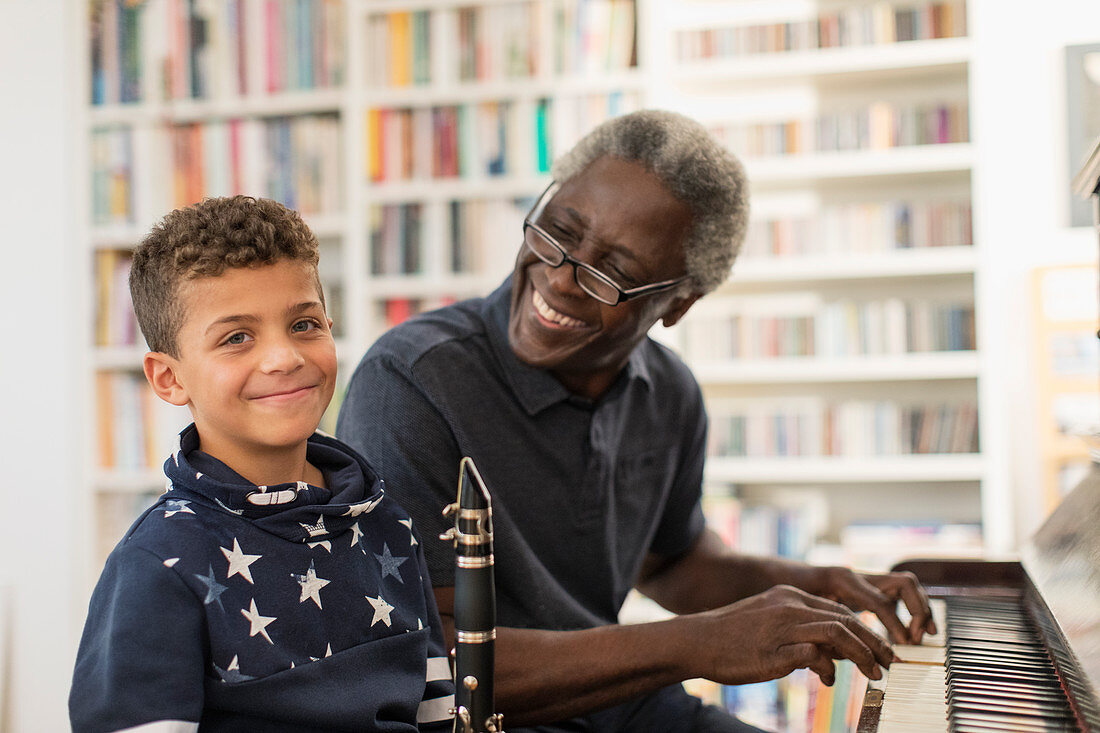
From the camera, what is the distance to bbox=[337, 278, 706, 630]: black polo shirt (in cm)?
128

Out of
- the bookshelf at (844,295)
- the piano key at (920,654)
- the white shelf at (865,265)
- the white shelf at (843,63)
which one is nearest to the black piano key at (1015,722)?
the piano key at (920,654)

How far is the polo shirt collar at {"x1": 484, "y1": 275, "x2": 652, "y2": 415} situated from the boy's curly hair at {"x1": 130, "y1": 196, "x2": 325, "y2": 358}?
0.42 meters

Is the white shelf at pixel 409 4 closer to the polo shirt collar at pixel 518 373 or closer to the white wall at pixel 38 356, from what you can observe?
the white wall at pixel 38 356

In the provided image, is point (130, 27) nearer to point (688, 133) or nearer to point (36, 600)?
point (36, 600)

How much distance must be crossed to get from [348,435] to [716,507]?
6.26ft

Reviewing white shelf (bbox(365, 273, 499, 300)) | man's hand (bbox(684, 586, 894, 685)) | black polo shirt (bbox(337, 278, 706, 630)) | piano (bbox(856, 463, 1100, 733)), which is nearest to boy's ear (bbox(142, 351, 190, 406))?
black polo shirt (bbox(337, 278, 706, 630))

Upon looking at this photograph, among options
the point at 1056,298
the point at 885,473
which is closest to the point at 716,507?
the point at 885,473

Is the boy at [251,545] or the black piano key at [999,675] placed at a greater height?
the boy at [251,545]

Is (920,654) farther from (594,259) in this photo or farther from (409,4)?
(409,4)

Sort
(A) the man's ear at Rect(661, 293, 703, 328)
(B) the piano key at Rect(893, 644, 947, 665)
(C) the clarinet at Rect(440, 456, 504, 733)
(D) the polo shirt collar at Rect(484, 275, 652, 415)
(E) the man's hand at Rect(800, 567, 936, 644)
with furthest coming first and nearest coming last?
(A) the man's ear at Rect(661, 293, 703, 328)
(D) the polo shirt collar at Rect(484, 275, 652, 415)
(E) the man's hand at Rect(800, 567, 936, 644)
(B) the piano key at Rect(893, 644, 947, 665)
(C) the clarinet at Rect(440, 456, 504, 733)

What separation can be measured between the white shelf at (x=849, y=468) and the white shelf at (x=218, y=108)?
1.58 m

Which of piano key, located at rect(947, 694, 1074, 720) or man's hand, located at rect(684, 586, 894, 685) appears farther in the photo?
man's hand, located at rect(684, 586, 894, 685)

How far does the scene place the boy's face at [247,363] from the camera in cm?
98

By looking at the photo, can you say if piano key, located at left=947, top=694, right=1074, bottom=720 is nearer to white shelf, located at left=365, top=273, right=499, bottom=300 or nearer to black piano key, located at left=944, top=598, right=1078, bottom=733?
black piano key, located at left=944, top=598, right=1078, bottom=733
